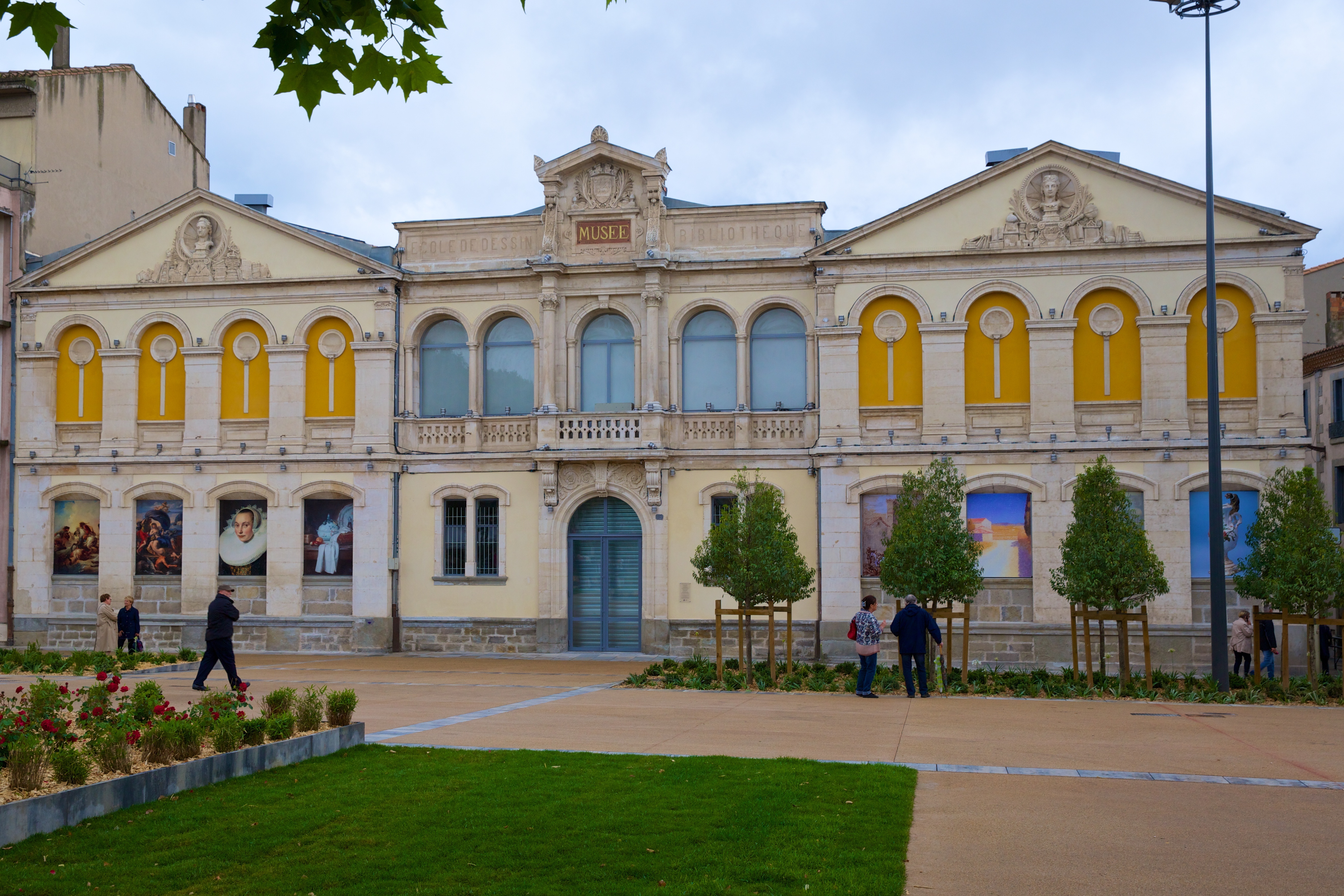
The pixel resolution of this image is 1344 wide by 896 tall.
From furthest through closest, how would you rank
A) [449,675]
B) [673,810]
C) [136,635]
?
[136,635] < [449,675] < [673,810]

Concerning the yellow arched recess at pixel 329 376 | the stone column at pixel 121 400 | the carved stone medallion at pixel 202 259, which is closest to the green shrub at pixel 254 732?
the yellow arched recess at pixel 329 376

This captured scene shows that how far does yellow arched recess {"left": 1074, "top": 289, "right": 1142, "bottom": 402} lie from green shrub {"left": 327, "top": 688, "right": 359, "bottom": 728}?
760 inches

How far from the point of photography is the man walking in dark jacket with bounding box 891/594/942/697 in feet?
67.9

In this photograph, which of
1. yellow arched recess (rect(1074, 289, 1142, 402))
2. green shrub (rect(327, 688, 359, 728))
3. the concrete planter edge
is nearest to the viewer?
the concrete planter edge

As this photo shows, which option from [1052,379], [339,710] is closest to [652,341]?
[1052,379]

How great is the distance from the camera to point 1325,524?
21.6 m

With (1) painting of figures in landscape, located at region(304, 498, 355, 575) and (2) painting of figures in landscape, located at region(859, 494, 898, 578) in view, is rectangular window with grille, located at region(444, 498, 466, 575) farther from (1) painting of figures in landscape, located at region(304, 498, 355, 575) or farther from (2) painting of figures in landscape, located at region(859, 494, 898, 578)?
(2) painting of figures in landscape, located at region(859, 494, 898, 578)

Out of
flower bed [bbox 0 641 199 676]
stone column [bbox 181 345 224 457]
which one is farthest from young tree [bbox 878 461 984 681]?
stone column [bbox 181 345 224 457]

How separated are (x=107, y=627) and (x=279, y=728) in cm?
1709

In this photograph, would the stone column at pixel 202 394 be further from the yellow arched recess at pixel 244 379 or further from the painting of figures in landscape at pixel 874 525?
the painting of figures in landscape at pixel 874 525

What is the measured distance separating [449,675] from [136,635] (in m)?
7.64

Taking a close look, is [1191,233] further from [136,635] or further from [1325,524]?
[136,635]

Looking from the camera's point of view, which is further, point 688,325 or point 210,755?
point 688,325

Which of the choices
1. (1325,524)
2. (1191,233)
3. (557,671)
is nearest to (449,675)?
(557,671)
